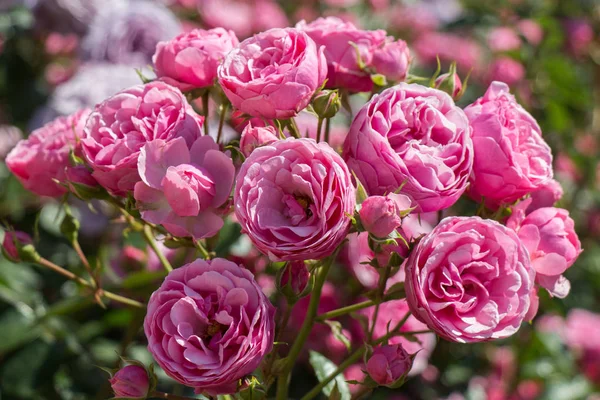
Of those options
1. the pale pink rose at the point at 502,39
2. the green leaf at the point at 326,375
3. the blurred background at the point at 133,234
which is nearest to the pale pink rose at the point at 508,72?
the blurred background at the point at 133,234

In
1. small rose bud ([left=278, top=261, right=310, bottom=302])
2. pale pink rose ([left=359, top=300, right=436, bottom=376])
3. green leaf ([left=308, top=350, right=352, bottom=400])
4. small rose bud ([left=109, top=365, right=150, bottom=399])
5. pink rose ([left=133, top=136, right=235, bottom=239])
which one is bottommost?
pale pink rose ([left=359, top=300, right=436, bottom=376])

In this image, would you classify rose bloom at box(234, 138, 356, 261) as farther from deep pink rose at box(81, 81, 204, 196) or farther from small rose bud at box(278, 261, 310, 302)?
deep pink rose at box(81, 81, 204, 196)

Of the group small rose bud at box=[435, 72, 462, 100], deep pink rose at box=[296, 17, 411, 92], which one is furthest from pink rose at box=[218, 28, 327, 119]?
small rose bud at box=[435, 72, 462, 100]

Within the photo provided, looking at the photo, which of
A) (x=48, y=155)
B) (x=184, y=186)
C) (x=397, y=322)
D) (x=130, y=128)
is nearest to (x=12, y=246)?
(x=48, y=155)

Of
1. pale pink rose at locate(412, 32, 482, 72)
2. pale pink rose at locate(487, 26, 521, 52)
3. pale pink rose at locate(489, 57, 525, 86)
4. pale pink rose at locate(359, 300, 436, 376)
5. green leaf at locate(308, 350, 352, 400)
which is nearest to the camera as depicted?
green leaf at locate(308, 350, 352, 400)

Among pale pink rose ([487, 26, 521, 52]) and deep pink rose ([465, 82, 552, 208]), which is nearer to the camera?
deep pink rose ([465, 82, 552, 208])

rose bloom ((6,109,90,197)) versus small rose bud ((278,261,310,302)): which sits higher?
small rose bud ((278,261,310,302))

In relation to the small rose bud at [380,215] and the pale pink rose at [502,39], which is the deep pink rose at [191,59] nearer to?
the small rose bud at [380,215]

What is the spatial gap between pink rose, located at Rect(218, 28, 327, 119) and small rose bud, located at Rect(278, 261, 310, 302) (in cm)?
23

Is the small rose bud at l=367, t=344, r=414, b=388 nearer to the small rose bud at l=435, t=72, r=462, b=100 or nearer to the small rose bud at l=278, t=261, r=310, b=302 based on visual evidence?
the small rose bud at l=278, t=261, r=310, b=302

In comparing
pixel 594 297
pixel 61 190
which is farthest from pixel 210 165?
pixel 594 297

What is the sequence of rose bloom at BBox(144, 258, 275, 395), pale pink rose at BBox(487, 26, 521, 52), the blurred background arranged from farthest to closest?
pale pink rose at BBox(487, 26, 521, 52)
the blurred background
rose bloom at BBox(144, 258, 275, 395)

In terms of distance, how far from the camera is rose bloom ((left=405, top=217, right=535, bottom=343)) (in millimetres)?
987

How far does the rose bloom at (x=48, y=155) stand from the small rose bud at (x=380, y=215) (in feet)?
1.86
